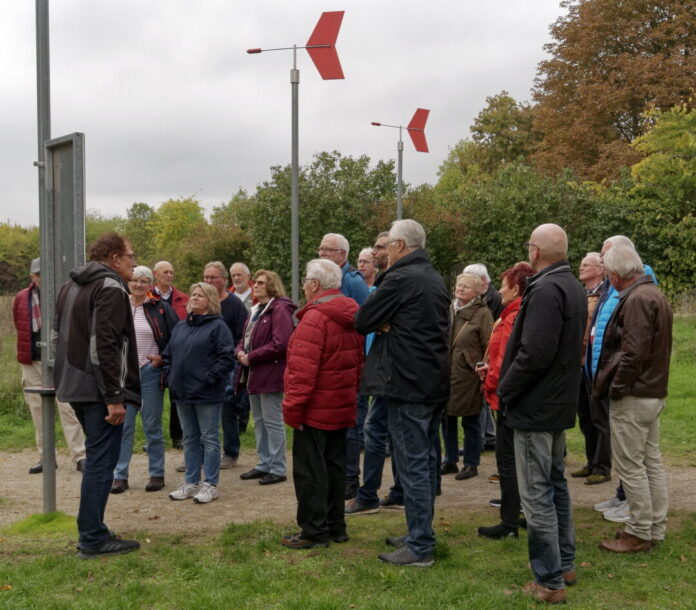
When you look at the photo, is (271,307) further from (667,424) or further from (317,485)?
(667,424)

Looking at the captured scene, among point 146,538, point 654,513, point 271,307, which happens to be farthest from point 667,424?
point 146,538

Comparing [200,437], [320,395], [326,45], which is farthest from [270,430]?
[326,45]

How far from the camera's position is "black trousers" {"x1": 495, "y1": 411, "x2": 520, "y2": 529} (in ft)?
18.6

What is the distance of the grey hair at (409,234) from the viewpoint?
531cm

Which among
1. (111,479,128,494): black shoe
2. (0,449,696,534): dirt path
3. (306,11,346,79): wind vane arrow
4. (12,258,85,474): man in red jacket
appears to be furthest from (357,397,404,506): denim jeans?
(306,11,346,79): wind vane arrow

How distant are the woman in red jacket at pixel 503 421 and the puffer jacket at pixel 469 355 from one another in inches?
38.2

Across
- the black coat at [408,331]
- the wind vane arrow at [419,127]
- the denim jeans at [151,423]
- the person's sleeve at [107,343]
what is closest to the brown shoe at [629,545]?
the black coat at [408,331]

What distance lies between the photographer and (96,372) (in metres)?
5.24

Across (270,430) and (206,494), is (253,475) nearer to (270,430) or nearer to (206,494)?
(270,430)

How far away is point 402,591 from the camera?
185 inches

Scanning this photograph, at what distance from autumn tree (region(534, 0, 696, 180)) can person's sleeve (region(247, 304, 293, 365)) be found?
84.1 ft

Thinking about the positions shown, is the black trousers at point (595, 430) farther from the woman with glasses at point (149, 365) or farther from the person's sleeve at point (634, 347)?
the woman with glasses at point (149, 365)

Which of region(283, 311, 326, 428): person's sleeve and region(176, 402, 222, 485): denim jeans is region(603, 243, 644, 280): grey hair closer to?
region(283, 311, 326, 428): person's sleeve

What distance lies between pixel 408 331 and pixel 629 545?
2.15 m
